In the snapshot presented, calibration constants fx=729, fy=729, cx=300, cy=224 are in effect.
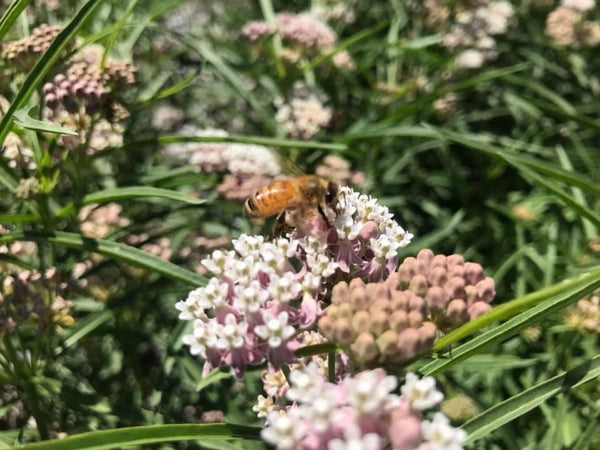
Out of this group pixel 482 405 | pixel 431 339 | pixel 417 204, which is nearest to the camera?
pixel 431 339

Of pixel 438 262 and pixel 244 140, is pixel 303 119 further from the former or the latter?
pixel 438 262

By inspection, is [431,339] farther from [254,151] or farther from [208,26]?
[208,26]

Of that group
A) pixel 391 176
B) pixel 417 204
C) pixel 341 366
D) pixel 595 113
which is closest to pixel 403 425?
pixel 341 366

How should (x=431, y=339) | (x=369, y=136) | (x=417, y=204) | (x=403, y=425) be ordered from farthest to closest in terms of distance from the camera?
(x=417, y=204), (x=369, y=136), (x=431, y=339), (x=403, y=425)

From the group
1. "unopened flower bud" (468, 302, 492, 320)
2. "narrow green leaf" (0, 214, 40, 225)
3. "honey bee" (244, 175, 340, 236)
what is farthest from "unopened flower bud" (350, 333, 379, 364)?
"narrow green leaf" (0, 214, 40, 225)

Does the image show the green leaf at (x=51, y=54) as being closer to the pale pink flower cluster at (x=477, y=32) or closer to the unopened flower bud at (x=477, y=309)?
the unopened flower bud at (x=477, y=309)

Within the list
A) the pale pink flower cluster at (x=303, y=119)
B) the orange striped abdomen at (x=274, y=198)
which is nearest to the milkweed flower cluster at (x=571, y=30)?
the pale pink flower cluster at (x=303, y=119)

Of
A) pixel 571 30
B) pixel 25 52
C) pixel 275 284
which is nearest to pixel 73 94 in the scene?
pixel 25 52
